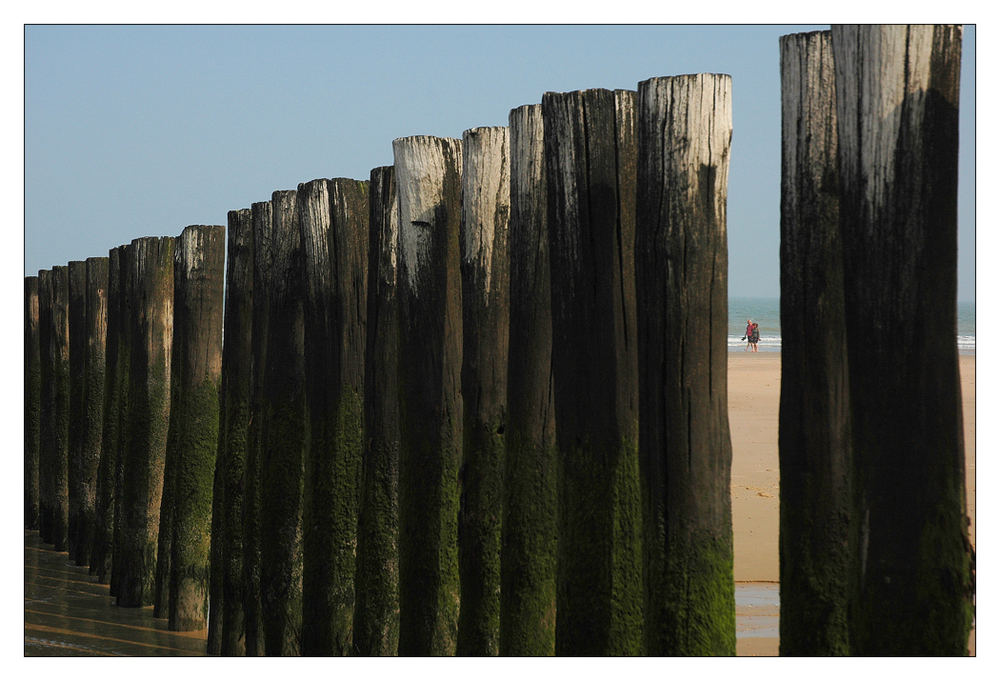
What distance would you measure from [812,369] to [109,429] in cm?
633

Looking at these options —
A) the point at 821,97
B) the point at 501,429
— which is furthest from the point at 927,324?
the point at 501,429

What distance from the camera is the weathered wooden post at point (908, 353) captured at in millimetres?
2758

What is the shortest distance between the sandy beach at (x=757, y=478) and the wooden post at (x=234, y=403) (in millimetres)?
2554

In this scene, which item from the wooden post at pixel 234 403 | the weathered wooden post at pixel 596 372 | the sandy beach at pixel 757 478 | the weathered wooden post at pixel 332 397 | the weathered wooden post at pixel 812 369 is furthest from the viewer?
the sandy beach at pixel 757 478

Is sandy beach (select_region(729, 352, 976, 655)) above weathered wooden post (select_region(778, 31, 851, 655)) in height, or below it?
below

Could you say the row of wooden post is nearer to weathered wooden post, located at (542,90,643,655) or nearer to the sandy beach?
weathered wooden post, located at (542,90,643,655)

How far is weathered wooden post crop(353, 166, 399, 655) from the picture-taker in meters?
4.60

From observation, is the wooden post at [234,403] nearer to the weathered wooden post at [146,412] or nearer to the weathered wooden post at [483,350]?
the weathered wooden post at [146,412]

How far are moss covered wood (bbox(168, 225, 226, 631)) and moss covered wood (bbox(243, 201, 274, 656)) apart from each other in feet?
2.77

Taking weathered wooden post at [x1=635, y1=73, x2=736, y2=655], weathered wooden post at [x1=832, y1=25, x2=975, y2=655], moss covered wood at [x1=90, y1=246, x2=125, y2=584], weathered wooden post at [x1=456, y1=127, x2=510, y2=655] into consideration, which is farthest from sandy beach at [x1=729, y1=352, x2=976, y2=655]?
moss covered wood at [x1=90, y1=246, x2=125, y2=584]

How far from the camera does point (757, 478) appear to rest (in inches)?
506

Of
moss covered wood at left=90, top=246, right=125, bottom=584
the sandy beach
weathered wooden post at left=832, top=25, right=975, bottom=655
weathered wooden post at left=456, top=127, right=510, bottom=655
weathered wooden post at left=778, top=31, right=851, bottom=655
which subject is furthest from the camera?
moss covered wood at left=90, top=246, right=125, bottom=584

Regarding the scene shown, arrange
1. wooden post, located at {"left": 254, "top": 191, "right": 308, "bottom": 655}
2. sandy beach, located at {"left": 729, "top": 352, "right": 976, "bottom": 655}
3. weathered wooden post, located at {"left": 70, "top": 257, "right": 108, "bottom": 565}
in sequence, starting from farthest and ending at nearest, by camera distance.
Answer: weathered wooden post, located at {"left": 70, "top": 257, "right": 108, "bottom": 565}, sandy beach, located at {"left": 729, "top": 352, "right": 976, "bottom": 655}, wooden post, located at {"left": 254, "top": 191, "right": 308, "bottom": 655}

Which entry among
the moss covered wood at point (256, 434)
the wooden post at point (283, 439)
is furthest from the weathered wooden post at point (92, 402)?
the wooden post at point (283, 439)
